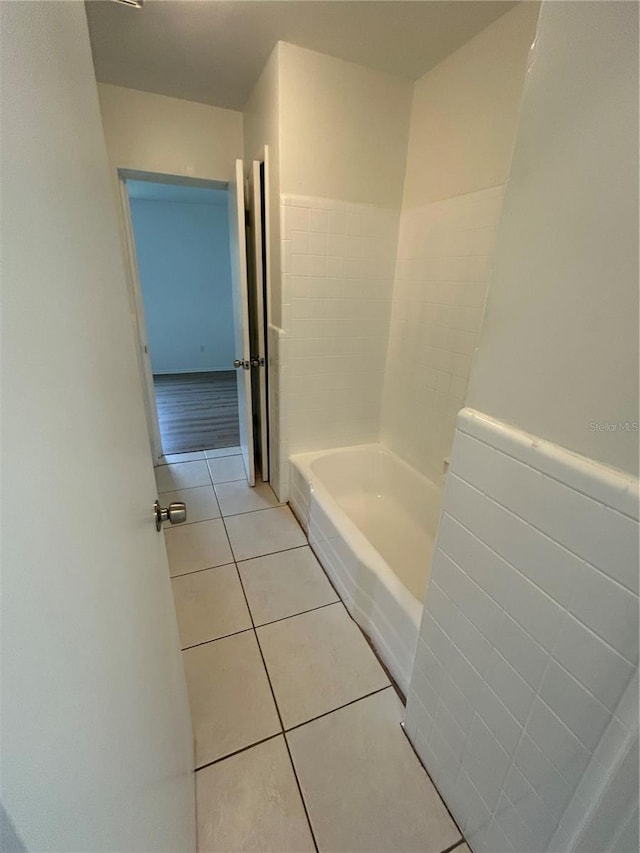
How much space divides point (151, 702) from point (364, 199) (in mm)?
2270

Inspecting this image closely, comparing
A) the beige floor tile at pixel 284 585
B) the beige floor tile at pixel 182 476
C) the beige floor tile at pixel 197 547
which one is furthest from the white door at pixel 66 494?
the beige floor tile at pixel 182 476

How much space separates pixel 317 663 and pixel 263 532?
33.7 inches

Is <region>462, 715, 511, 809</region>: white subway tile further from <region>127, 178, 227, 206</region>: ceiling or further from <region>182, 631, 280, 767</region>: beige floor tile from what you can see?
<region>127, 178, 227, 206</region>: ceiling

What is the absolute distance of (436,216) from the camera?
1.81m

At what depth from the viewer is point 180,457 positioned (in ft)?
9.81

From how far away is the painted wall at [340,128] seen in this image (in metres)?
1.67

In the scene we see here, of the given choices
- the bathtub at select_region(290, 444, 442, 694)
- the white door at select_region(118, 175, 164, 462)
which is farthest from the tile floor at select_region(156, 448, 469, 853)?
the white door at select_region(118, 175, 164, 462)

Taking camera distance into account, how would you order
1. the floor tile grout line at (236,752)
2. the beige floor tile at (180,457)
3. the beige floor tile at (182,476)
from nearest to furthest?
the floor tile grout line at (236,752) < the beige floor tile at (182,476) < the beige floor tile at (180,457)

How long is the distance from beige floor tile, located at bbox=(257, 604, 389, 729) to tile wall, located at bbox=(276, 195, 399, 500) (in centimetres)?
96

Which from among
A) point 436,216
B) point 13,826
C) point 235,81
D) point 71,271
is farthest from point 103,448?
point 235,81

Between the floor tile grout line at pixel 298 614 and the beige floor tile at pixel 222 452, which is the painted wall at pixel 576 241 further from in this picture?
the beige floor tile at pixel 222 452

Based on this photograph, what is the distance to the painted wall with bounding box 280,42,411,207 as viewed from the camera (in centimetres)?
167

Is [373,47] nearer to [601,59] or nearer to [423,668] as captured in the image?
[601,59]

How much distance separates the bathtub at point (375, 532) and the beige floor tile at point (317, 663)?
2.9 inches
